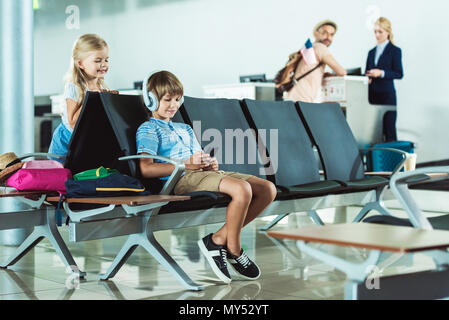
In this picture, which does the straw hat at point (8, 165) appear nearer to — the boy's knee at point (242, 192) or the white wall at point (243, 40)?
the boy's knee at point (242, 192)

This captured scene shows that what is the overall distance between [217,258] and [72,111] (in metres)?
1.14

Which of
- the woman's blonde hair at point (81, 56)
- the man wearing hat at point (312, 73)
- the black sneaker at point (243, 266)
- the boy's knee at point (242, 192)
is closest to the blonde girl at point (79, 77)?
the woman's blonde hair at point (81, 56)

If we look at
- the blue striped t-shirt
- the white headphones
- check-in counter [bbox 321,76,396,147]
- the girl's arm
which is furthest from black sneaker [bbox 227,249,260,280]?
check-in counter [bbox 321,76,396,147]

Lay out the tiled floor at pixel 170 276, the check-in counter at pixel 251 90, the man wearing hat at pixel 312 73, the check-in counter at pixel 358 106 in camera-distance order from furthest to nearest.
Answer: the check-in counter at pixel 251 90
the check-in counter at pixel 358 106
the man wearing hat at pixel 312 73
the tiled floor at pixel 170 276

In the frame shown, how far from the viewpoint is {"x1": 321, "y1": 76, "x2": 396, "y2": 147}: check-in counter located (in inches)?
272

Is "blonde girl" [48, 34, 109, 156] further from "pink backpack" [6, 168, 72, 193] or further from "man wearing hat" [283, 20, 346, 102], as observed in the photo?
"man wearing hat" [283, 20, 346, 102]

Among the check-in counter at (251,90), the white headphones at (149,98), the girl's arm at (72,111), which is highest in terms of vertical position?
the check-in counter at (251,90)

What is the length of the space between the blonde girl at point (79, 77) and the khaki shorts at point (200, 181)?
70 cm

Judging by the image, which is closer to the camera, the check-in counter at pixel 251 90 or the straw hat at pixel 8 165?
the straw hat at pixel 8 165

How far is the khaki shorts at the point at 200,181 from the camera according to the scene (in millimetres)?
3264

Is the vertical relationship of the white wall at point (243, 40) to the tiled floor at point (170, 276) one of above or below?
above

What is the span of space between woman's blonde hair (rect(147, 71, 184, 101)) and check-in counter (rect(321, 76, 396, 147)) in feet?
12.3

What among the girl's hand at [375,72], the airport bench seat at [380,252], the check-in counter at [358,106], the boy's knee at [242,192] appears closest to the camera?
the airport bench seat at [380,252]
